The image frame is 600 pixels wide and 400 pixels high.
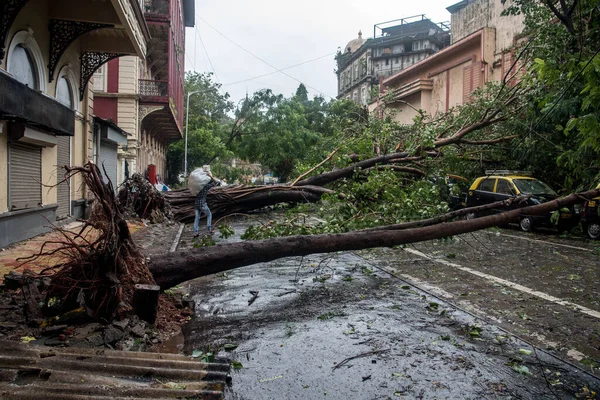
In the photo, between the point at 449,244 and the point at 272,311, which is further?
the point at 449,244

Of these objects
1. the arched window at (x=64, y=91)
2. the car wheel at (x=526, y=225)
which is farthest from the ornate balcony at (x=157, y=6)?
the car wheel at (x=526, y=225)

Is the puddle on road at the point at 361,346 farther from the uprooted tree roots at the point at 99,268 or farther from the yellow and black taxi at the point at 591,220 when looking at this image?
the yellow and black taxi at the point at 591,220

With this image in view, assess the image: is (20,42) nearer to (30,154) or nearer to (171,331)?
(30,154)

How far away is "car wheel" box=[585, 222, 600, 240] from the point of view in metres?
12.6

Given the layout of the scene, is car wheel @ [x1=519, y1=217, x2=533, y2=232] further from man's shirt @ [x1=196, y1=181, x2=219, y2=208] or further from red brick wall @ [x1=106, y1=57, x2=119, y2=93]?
red brick wall @ [x1=106, y1=57, x2=119, y2=93]

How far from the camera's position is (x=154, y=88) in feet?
85.3

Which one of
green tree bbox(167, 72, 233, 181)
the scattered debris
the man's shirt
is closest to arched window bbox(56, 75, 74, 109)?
the man's shirt

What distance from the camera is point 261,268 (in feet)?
28.7

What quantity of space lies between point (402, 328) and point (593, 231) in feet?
32.2

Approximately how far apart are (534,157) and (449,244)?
5.20 metres

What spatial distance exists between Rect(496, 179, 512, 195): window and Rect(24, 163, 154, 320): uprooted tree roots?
13.1 metres

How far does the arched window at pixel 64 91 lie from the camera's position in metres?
12.1

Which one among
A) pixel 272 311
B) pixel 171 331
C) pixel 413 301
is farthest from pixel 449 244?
pixel 171 331

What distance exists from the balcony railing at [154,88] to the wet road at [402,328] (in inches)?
742
